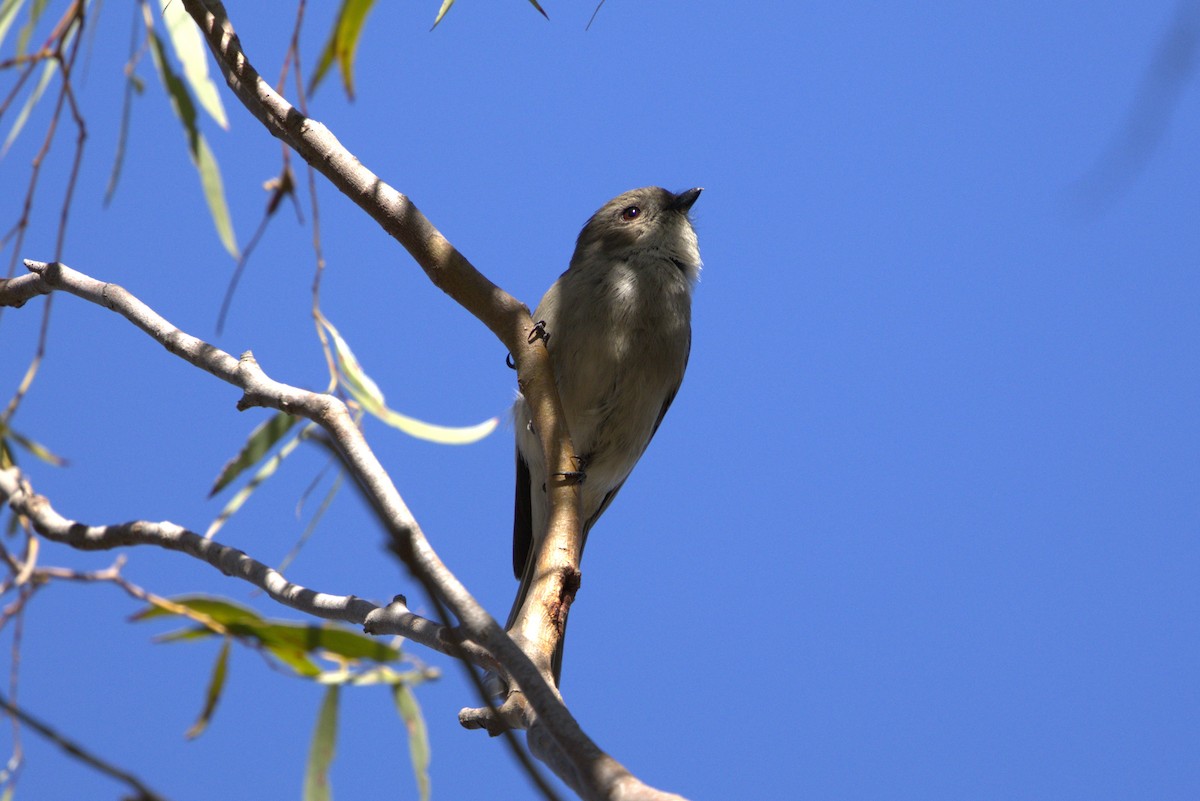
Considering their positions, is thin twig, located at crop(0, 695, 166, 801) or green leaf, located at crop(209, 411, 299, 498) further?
green leaf, located at crop(209, 411, 299, 498)

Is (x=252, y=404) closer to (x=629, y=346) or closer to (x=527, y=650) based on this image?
(x=527, y=650)

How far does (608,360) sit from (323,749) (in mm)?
1579

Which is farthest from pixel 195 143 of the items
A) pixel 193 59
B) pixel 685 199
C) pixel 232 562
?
pixel 685 199

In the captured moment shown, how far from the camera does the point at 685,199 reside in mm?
3709

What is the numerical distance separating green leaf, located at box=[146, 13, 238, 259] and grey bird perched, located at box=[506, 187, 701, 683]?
0.94 metres

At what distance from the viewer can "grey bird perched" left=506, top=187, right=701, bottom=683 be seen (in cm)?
304

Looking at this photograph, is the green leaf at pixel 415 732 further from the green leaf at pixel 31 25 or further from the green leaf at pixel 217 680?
the green leaf at pixel 31 25

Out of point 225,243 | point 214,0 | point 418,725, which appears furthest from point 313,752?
point 214,0

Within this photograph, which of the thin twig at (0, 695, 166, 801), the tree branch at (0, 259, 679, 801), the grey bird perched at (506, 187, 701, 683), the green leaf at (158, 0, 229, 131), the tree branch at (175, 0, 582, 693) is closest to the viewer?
the thin twig at (0, 695, 166, 801)

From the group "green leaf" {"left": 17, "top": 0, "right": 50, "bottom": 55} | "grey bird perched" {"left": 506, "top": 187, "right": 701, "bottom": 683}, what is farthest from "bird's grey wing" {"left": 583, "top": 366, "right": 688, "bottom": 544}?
"green leaf" {"left": 17, "top": 0, "right": 50, "bottom": 55}

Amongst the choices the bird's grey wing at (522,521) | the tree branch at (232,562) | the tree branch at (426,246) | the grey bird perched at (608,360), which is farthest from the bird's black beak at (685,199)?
the tree branch at (232,562)

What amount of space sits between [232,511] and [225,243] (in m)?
0.52

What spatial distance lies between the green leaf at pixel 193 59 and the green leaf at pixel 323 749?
3.72 ft

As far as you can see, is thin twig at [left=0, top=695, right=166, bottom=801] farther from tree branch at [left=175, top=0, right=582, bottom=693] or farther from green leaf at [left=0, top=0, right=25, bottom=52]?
green leaf at [left=0, top=0, right=25, bottom=52]
